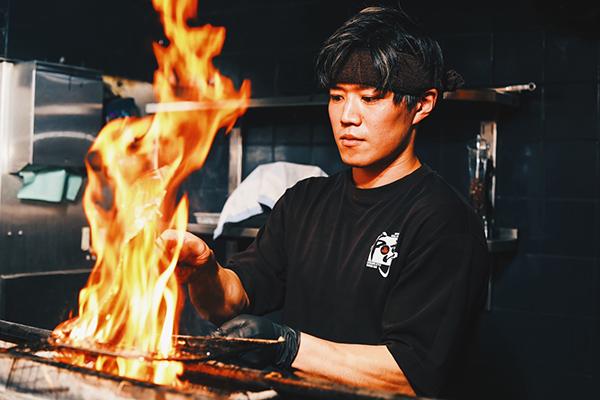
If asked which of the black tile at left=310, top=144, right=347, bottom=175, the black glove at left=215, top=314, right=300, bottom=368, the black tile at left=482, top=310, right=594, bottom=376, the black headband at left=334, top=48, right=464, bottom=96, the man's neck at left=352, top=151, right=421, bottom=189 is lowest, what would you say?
the black tile at left=482, top=310, right=594, bottom=376

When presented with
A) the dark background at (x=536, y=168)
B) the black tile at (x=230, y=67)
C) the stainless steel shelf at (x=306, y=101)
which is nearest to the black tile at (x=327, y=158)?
the dark background at (x=536, y=168)

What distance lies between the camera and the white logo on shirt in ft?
6.50

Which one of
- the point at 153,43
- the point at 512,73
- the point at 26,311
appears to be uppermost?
the point at 153,43

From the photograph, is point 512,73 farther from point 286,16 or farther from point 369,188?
point 369,188

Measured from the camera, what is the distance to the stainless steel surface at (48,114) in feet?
A: 13.5

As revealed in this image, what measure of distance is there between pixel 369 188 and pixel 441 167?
163cm

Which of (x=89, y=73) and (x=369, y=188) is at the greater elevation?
(x=89, y=73)

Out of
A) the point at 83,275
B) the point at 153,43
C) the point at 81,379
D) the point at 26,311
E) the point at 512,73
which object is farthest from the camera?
the point at 153,43

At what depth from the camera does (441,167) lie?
12.2 feet

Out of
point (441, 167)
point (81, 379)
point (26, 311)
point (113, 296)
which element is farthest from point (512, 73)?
point (26, 311)

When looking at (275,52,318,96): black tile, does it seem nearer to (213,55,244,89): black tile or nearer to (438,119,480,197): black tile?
(213,55,244,89): black tile

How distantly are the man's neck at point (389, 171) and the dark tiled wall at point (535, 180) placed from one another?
1383 mm

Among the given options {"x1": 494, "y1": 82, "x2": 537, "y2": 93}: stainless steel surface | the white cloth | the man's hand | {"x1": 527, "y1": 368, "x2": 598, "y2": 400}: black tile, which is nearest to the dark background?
{"x1": 527, "y1": 368, "x2": 598, "y2": 400}: black tile

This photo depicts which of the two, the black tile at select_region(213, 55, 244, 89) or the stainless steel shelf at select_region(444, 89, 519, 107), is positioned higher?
the black tile at select_region(213, 55, 244, 89)
